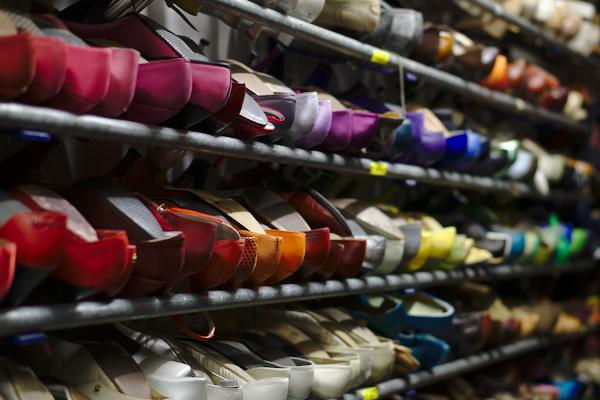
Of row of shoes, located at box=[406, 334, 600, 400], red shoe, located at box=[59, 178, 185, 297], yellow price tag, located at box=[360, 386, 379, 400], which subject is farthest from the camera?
row of shoes, located at box=[406, 334, 600, 400]

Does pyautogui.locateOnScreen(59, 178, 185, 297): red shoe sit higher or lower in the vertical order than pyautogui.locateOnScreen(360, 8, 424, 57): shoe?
lower

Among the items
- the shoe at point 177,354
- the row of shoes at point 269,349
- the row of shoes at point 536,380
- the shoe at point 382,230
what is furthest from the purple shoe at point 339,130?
the row of shoes at point 536,380

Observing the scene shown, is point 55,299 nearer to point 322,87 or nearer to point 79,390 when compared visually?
point 79,390

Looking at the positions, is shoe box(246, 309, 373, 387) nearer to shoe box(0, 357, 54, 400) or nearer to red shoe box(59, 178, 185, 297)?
red shoe box(59, 178, 185, 297)

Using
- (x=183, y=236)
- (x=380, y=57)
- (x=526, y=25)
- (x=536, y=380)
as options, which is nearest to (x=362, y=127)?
(x=380, y=57)

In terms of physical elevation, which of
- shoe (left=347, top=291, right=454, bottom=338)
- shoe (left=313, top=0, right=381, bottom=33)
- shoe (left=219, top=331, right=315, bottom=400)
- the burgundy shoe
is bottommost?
shoe (left=347, top=291, right=454, bottom=338)

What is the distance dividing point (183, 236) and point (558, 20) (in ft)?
7.49

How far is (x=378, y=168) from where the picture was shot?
1803 millimetres

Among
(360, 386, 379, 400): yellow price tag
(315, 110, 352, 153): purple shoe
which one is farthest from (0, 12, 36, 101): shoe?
(360, 386, 379, 400): yellow price tag

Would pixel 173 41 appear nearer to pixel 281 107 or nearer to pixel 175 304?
pixel 281 107

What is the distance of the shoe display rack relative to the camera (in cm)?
99

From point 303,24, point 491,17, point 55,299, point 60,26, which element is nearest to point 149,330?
point 55,299

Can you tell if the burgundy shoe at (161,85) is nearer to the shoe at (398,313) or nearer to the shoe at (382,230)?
the shoe at (382,230)

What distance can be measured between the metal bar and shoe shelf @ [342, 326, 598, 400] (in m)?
0.95
